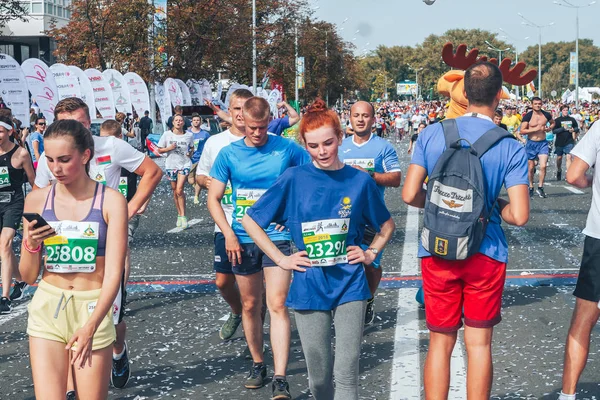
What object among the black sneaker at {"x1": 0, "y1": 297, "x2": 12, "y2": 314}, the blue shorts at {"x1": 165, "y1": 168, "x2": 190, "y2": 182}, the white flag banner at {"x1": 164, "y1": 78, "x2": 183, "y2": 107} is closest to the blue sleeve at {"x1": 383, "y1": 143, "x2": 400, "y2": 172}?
the black sneaker at {"x1": 0, "y1": 297, "x2": 12, "y2": 314}

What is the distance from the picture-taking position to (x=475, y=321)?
4.52 metres

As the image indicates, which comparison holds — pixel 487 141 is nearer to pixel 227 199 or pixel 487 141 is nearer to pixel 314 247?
pixel 314 247

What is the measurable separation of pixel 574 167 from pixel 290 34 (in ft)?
178

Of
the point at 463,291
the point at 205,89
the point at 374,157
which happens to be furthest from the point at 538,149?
the point at 205,89

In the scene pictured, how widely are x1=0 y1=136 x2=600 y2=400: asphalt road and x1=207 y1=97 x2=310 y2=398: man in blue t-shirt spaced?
0.40 m

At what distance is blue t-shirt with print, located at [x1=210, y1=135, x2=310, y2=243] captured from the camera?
5816mm

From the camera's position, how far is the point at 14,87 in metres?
19.3

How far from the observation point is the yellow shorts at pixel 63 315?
393cm

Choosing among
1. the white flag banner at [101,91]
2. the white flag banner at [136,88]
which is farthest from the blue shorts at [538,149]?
the white flag banner at [136,88]

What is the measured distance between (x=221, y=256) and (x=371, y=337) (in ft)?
4.50

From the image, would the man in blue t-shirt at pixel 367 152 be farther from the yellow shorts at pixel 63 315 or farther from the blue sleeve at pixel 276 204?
the yellow shorts at pixel 63 315

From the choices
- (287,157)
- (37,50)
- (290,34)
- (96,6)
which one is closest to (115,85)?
(96,6)

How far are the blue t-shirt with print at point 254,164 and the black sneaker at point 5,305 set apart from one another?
3257 millimetres

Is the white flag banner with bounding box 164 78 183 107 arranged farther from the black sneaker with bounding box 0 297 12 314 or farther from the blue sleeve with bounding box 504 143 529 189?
the blue sleeve with bounding box 504 143 529 189
